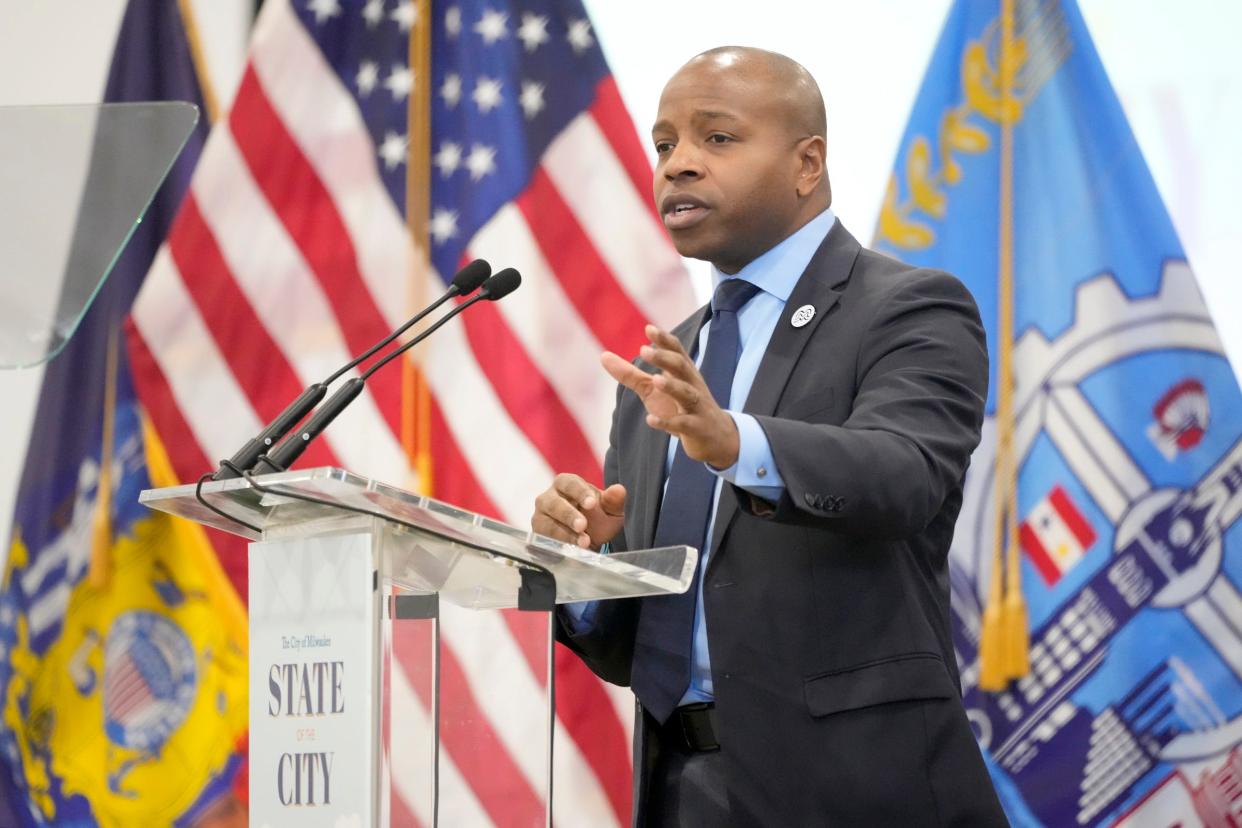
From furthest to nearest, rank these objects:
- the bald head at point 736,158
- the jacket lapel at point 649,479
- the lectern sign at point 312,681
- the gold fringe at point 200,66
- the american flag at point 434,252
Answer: the gold fringe at point 200,66 → the american flag at point 434,252 → the bald head at point 736,158 → the jacket lapel at point 649,479 → the lectern sign at point 312,681

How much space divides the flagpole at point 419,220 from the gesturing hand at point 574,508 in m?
1.67

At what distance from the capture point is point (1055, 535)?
309 centimetres

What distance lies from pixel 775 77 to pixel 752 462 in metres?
0.87

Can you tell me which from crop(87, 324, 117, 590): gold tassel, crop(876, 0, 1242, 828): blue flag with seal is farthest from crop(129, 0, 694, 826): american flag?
crop(876, 0, 1242, 828): blue flag with seal

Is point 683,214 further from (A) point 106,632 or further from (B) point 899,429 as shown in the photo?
(A) point 106,632

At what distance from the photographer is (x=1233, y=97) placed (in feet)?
10.3

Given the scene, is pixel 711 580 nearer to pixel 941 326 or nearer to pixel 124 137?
pixel 941 326

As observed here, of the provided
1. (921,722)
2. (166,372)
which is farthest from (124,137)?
(921,722)

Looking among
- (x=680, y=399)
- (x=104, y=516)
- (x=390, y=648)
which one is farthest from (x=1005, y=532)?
(x=104, y=516)

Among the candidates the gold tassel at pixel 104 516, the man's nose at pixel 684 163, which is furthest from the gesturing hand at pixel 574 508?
the gold tassel at pixel 104 516

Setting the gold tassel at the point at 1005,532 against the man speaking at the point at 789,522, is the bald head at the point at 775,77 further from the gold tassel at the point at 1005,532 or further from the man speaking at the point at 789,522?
the gold tassel at the point at 1005,532

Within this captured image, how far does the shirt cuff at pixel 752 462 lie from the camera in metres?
1.62

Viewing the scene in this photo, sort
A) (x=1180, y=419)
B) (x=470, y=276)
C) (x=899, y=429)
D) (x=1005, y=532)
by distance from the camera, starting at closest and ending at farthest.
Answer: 1. (x=899, y=429)
2. (x=470, y=276)
3. (x=1180, y=419)
4. (x=1005, y=532)

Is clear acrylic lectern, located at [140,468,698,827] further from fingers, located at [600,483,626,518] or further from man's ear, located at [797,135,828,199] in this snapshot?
man's ear, located at [797,135,828,199]
